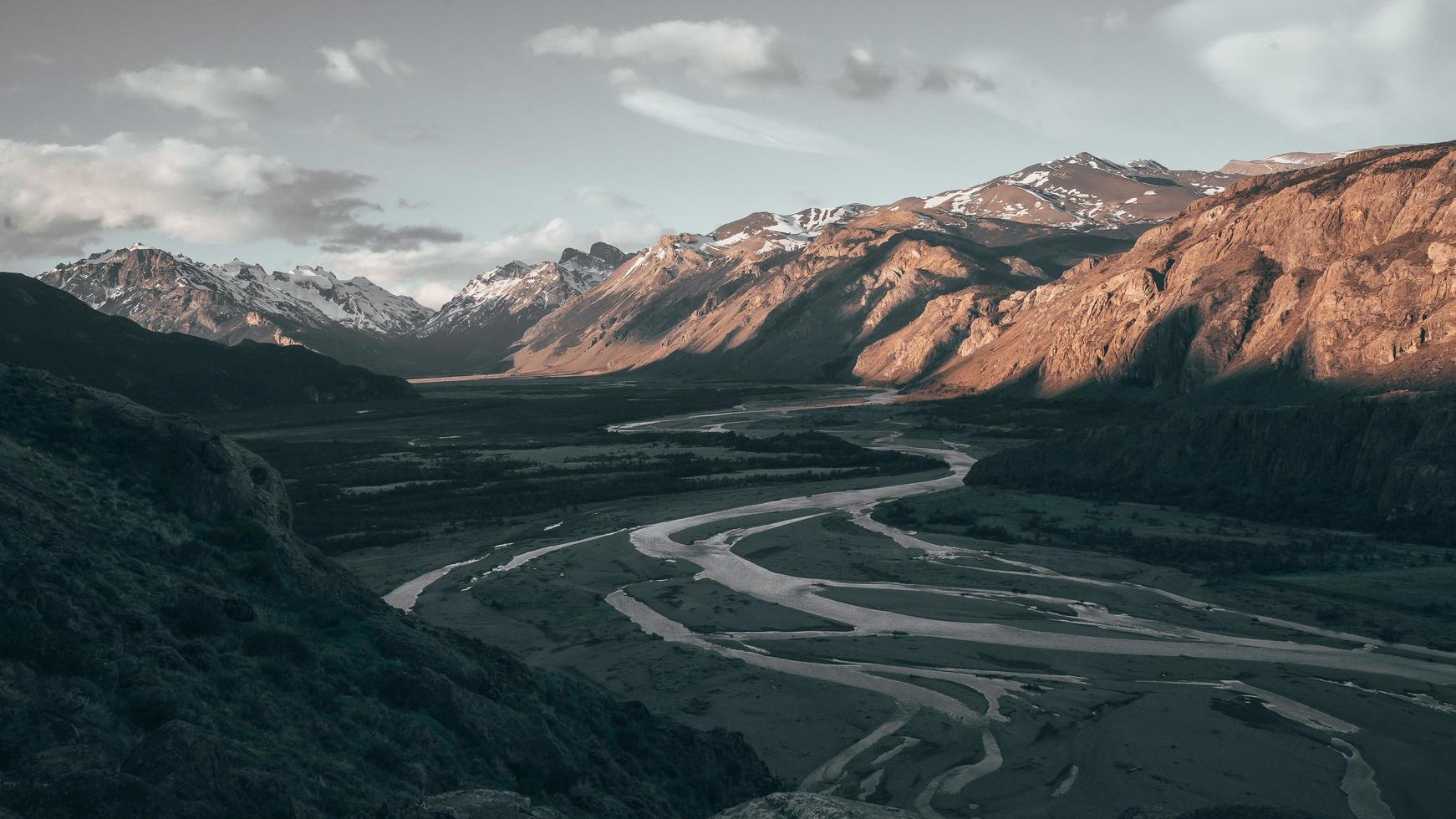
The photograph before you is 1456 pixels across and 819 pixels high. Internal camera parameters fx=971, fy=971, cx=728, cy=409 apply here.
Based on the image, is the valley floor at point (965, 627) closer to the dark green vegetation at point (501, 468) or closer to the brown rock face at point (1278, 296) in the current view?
the dark green vegetation at point (501, 468)

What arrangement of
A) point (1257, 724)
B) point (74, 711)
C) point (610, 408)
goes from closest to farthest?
point (74, 711) < point (1257, 724) < point (610, 408)

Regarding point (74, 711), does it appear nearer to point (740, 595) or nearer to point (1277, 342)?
point (740, 595)

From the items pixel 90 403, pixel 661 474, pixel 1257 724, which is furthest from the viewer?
pixel 661 474

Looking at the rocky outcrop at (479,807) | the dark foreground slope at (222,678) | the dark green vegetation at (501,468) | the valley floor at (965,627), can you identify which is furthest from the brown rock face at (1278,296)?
the rocky outcrop at (479,807)

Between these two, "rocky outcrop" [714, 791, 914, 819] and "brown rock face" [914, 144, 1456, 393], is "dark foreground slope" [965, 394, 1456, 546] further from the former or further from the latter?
"rocky outcrop" [714, 791, 914, 819]

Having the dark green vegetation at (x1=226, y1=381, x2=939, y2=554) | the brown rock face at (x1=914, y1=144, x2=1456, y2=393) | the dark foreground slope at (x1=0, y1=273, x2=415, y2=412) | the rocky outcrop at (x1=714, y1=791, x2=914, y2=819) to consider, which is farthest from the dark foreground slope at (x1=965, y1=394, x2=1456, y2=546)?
the dark foreground slope at (x1=0, y1=273, x2=415, y2=412)

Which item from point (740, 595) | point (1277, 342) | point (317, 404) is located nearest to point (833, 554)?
point (740, 595)
